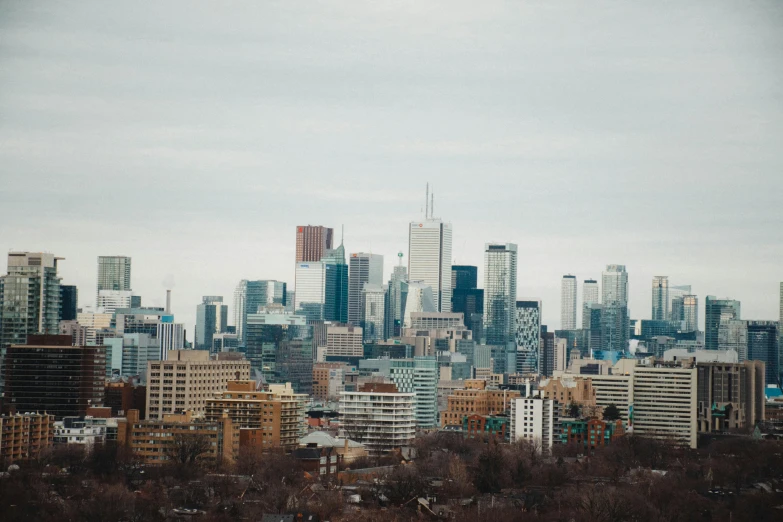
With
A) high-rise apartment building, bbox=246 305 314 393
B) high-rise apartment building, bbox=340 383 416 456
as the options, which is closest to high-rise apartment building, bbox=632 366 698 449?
high-rise apartment building, bbox=340 383 416 456

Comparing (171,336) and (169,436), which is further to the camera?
(171,336)

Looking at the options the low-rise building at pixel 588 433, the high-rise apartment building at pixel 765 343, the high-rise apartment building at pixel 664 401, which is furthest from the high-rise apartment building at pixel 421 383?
the high-rise apartment building at pixel 765 343

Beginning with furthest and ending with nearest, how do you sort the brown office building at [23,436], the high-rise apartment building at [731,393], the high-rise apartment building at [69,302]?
the high-rise apartment building at [69,302]
the high-rise apartment building at [731,393]
the brown office building at [23,436]

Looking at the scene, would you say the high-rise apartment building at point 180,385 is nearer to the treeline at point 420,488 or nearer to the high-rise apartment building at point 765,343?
the treeline at point 420,488

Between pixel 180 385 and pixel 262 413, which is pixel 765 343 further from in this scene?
pixel 262 413

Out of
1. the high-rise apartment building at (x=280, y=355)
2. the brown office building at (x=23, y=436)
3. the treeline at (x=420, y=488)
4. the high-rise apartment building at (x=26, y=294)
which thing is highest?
the high-rise apartment building at (x=26, y=294)

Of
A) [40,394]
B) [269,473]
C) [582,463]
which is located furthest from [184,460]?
[40,394]

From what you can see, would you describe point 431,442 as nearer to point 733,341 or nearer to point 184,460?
point 184,460

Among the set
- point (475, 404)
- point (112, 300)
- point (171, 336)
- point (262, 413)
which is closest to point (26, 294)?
point (475, 404)
